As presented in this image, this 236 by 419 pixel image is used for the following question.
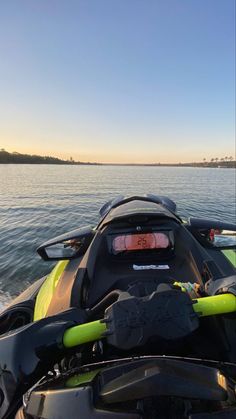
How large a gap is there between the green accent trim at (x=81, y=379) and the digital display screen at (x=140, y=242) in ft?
6.69

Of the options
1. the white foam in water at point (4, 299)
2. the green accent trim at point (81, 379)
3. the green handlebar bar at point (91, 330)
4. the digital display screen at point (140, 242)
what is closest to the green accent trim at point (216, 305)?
the green handlebar bar at point (91, 330)

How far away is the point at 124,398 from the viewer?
1.18 meters

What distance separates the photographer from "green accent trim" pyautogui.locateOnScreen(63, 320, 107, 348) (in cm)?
161

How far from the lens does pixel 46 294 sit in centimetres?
362

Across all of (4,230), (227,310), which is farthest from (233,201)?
(227,310)

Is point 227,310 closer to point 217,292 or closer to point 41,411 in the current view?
point 217,292

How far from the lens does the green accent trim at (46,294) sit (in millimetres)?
3221

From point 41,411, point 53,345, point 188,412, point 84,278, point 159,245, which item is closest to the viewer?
point 188,412

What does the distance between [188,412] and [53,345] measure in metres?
0.70

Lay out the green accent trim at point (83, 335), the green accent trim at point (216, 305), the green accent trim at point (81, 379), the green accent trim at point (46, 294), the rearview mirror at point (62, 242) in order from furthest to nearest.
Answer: the rearview mirror at point (62, 242) → the green accent trim at point (46, 294) → the green accent trim at point (216, 305) → the green accent trim at point (83, 335) → the green accent trim at point (81, 379)

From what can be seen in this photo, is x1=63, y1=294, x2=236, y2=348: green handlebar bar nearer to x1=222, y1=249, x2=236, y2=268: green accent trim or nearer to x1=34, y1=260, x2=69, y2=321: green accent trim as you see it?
x1=34, y1=260, x2=69, y2=321: green accent trim

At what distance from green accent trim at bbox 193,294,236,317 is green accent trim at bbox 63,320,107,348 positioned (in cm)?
51

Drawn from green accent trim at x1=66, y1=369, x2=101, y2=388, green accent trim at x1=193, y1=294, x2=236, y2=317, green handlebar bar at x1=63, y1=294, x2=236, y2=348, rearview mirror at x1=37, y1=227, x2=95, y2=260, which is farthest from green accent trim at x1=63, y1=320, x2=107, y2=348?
rearview mirror at x1=37, y1=227, x2=95, y2=260

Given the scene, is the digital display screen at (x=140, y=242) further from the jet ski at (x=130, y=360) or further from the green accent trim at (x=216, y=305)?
the green accent trim at (x=216, y=305)
